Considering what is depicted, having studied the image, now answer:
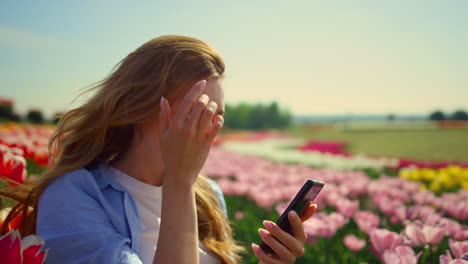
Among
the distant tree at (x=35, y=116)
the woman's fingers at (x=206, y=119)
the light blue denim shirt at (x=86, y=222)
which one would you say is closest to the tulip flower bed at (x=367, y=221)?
the woman's fingers at (x=206, y=119)

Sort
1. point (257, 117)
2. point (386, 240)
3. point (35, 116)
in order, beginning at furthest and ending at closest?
point (257, 117) → point (35, 116) → point (386, 240)

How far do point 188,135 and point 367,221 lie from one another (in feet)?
4.60

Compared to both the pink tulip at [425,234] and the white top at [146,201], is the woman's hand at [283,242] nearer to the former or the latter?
the white top at [146,201]

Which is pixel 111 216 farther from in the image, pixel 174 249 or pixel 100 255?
pixel 174 249

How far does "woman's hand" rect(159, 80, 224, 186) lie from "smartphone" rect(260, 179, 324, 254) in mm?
359

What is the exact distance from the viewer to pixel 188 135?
103 cm

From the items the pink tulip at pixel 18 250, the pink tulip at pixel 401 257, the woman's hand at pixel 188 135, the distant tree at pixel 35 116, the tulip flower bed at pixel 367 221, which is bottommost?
the distant tree at pixel 35 116

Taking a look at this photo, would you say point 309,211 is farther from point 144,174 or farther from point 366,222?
point 366,222

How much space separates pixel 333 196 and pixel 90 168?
1.88 metres

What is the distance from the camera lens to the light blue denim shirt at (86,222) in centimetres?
118

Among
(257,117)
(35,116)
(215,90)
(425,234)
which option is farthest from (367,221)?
(257,117)

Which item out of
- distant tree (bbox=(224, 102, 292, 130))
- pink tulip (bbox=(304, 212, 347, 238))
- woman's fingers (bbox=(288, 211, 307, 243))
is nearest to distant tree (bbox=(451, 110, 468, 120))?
pink tulip (bbox=(304, 212, 347, 238))

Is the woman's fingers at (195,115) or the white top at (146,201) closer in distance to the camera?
the woman's fingers at (195,115)

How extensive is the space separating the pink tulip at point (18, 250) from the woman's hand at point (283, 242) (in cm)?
69
